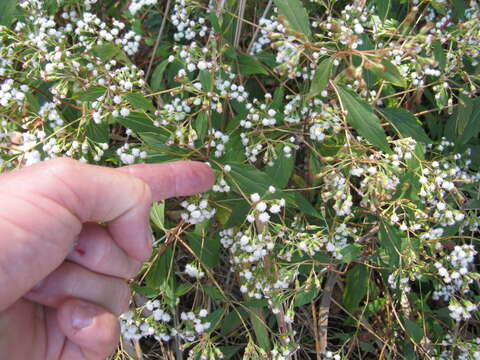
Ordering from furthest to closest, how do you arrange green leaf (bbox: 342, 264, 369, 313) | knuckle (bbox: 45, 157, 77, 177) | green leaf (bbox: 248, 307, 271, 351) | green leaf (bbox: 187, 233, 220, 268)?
green leaf (bbox: 342, 264, 369, 313) < green leaf (bbox: 187, 233, 220, 268) < green leaf (bbox: 248, 307, 271, 351) < knuckle (bbox: 45, 157, 77, 177)

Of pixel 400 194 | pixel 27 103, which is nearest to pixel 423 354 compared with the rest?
pixel 400 194

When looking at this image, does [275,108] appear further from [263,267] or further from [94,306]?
[94,306]

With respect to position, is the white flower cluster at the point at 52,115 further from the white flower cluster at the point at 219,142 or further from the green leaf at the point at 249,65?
the green leaf at the point at 249,65

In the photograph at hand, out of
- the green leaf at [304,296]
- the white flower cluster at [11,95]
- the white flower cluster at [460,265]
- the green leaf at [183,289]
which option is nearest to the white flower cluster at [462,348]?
the white flower cluster at [460,265]

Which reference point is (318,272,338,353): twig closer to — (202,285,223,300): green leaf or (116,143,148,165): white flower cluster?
(202,285,223,300): green leaf

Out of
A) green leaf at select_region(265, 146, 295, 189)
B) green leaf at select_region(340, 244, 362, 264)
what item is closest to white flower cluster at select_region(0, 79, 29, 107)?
green leaf at select_region(265, 146, 295, 189)

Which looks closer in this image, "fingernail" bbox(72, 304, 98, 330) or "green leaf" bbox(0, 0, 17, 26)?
"fingernail" bbox(72, 304, 98, 330)

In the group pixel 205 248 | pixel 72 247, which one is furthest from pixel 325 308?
pixel 72 247
